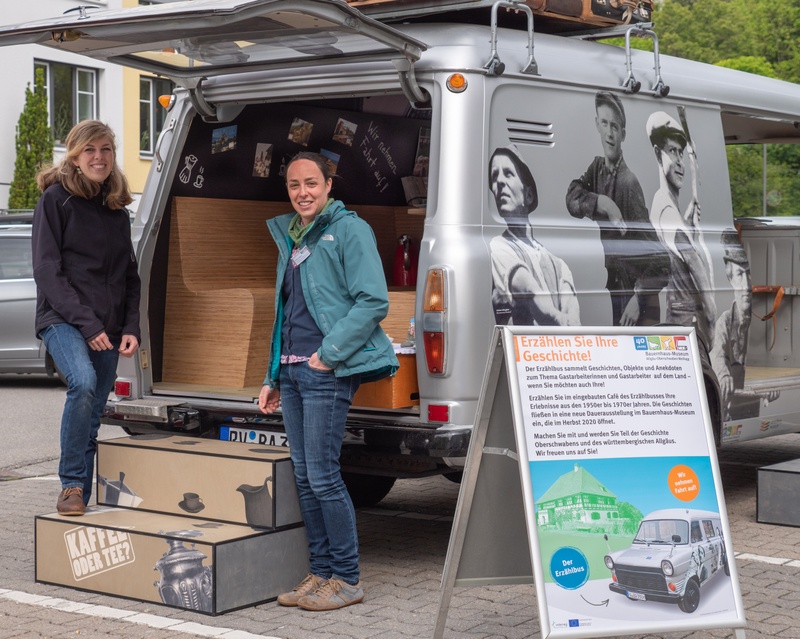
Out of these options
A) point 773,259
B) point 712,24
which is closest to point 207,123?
point 773,259

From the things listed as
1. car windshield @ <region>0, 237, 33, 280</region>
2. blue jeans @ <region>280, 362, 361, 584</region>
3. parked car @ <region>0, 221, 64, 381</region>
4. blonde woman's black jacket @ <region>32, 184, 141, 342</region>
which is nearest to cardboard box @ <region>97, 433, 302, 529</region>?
blue jeans @ <region>280, 362, 361, 584</region>

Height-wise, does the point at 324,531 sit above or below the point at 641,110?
below

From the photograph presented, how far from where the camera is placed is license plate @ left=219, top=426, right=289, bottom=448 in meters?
5.93

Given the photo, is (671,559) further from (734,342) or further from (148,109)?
(148,109)

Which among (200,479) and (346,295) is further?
(200,479)

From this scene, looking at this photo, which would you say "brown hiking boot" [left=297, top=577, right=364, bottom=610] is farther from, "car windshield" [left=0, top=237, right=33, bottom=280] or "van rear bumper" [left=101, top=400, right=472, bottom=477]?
"car windshield" [left=0, top=237, right=33, bottom=280]

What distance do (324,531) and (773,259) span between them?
5.11 metres

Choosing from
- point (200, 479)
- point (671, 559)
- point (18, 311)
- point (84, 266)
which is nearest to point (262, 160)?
point (84, 266)

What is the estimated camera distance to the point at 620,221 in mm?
6344

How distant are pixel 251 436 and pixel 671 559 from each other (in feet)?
7.51

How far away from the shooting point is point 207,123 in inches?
264

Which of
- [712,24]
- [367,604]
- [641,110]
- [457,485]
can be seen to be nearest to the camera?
[367,604]

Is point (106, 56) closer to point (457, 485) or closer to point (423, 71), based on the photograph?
point (423, 71)

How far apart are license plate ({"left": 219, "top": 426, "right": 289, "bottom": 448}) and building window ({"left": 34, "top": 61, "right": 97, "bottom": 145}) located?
76.2ft
